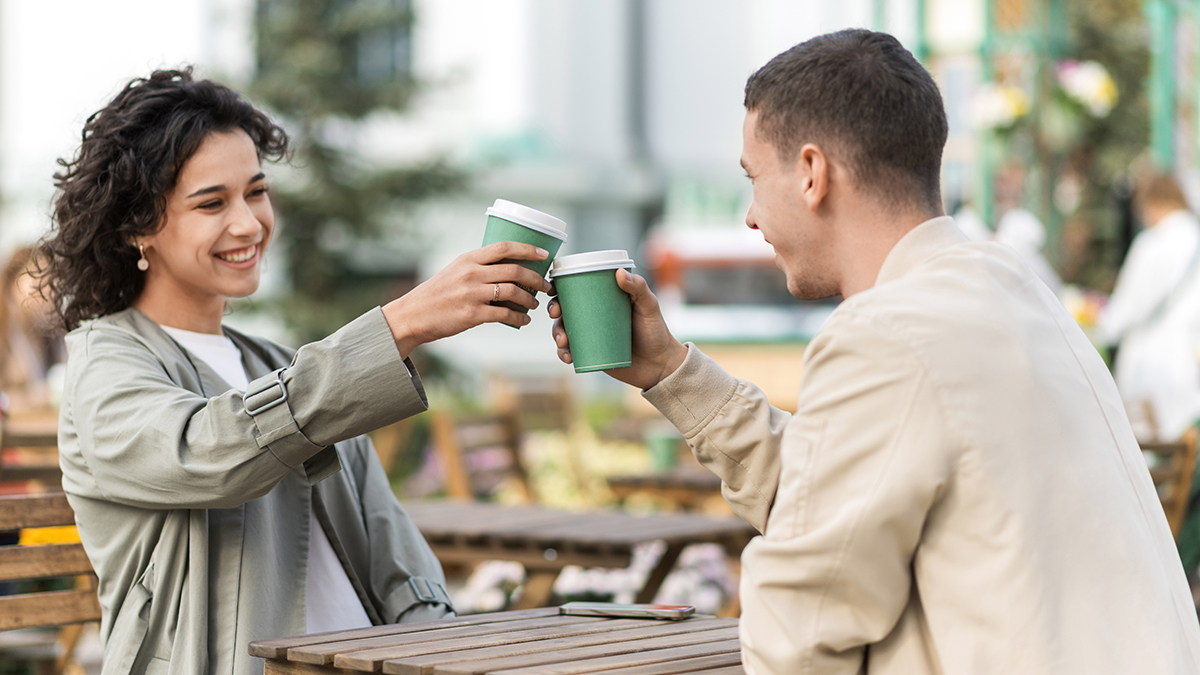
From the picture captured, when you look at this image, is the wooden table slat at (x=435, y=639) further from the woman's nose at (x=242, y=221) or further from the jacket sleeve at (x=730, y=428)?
Answer: the woman's nose at (x=242, y=221)

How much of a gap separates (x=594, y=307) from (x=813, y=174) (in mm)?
437

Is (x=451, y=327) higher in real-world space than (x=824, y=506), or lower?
higher

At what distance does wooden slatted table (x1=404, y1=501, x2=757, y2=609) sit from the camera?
11.6ft

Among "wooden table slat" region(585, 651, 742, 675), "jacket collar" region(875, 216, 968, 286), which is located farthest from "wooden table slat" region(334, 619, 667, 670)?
"jacket collar" region(875, 216, 968, 286)

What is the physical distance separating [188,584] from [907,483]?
46.9 inches

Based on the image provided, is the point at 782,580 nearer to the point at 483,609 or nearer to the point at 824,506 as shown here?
the point at 824,506

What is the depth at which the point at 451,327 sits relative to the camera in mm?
1874

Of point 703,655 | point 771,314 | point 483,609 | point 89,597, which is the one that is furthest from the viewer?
point 771,314

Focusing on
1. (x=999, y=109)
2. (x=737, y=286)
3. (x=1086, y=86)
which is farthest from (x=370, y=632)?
(x=737, y=286)

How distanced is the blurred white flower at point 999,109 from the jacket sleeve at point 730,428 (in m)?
8.95

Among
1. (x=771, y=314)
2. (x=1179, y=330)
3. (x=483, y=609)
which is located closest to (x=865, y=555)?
(x=483, y=609)

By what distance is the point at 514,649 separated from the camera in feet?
5.88

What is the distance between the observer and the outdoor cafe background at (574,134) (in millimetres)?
10828

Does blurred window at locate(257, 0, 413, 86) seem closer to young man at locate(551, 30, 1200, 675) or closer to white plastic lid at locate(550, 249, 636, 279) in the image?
white plastic lid at locate(550, 249, 636, 279)
